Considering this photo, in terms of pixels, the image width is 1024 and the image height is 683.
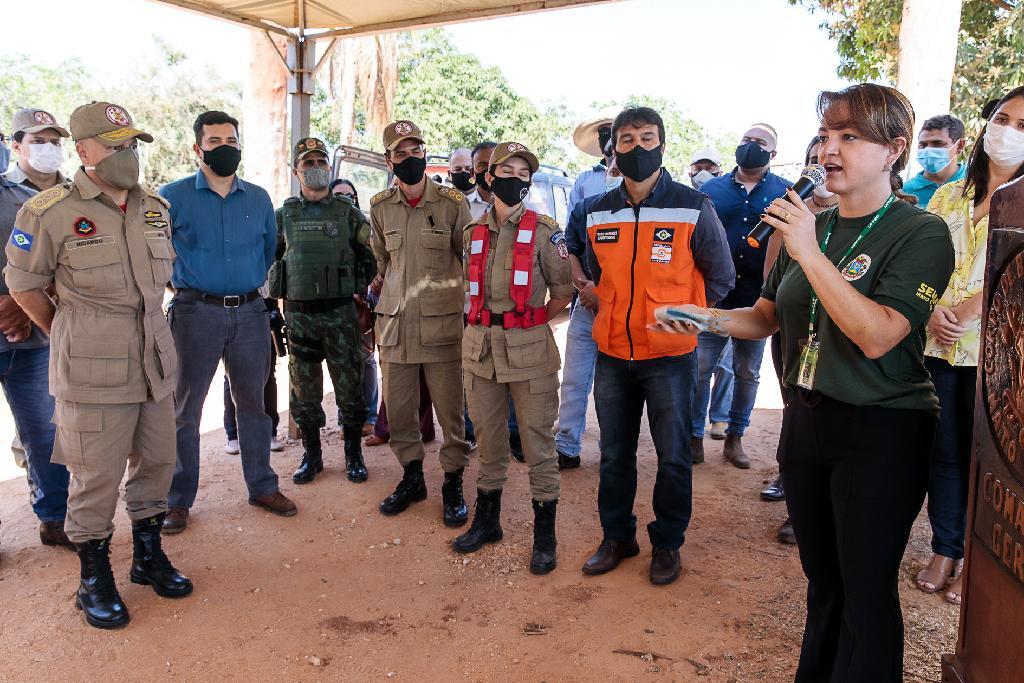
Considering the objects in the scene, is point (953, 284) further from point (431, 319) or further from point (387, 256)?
point (387, 256)

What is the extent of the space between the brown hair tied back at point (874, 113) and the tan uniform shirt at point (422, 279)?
2503 mm

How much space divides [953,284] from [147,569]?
367 centimetres

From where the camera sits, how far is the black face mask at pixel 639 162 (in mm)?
3109

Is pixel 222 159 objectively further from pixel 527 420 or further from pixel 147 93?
pixel 147 93

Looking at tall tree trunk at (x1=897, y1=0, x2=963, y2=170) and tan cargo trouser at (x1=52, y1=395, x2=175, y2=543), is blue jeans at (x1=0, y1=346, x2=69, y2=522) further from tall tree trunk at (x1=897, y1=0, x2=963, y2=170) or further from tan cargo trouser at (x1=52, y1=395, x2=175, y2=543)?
tall tree trunk at (x1=897, y1=0, x2=963, y2=170)

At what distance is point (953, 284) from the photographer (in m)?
2.94

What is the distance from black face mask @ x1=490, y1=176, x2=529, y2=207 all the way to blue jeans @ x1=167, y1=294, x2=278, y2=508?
58.6 inches

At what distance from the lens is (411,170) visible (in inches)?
159

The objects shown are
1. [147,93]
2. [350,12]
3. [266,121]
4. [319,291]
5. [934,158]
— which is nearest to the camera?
[934,158]

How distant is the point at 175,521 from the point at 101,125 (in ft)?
6.74

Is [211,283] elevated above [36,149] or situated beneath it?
situated beneath

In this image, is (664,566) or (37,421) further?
(37,421)

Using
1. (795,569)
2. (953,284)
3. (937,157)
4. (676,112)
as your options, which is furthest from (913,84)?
(676,112)

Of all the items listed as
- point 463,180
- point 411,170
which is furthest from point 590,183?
point 411,170
